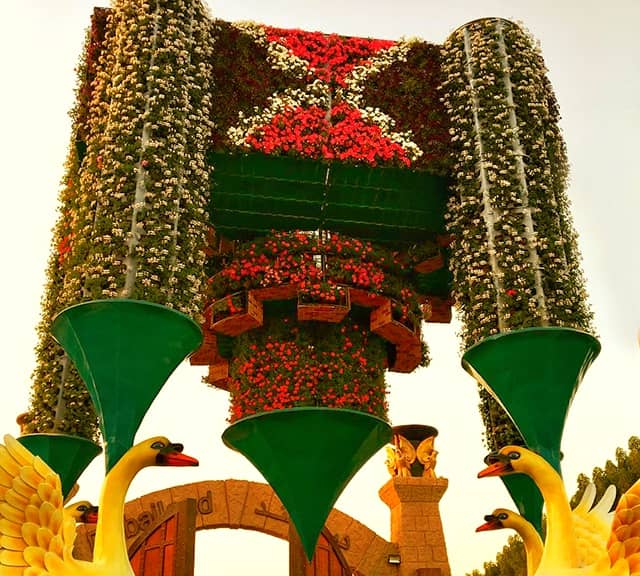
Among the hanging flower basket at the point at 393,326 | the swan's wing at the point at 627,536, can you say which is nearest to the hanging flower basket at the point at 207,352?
the hanging flower basket at the point at 393,326

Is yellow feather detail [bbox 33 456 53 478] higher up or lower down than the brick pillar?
lower down

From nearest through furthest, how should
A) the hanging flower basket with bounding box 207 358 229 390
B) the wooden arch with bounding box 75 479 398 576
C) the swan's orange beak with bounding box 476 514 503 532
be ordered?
1. the swan's orange beak with bounding box 476 514 503 532
2. the wooden arch with bounding box 75 479 398 576
3. the hanging flower basket with bounding box 207 358 229 390

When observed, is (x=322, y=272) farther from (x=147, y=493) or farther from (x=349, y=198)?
(x=147, y=493)

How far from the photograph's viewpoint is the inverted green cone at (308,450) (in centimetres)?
692

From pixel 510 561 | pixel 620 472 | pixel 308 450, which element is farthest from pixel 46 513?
pixel 510 561

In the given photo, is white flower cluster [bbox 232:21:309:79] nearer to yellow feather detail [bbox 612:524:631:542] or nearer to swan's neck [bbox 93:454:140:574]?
swan's neck [bbox 93:454:140:574]

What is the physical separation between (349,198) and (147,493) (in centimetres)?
443

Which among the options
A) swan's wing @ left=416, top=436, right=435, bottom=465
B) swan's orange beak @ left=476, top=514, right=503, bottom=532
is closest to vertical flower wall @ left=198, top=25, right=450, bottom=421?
swan's wing @ left=416, top=436, right=435, bottom=465

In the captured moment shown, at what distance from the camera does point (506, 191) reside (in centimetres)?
866

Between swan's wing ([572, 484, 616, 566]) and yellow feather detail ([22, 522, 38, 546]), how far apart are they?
12.3 ft

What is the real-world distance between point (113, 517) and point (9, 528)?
0.66 metres

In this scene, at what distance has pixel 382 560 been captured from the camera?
10.2 m

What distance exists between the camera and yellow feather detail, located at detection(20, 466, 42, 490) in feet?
16.0

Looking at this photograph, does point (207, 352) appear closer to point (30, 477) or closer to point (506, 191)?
point (506, 191)
